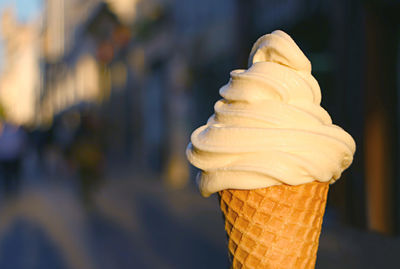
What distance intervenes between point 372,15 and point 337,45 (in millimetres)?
656

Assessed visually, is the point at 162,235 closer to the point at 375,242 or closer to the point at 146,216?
the point at 146,216

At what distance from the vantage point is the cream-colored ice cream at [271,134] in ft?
5.80

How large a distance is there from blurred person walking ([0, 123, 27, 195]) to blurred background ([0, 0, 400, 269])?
22mm

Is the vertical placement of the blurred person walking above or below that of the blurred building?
below

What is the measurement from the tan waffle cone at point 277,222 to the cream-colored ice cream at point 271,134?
0.23 ft

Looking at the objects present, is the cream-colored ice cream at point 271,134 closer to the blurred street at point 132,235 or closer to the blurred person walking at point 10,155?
the blurred street at point 132,235

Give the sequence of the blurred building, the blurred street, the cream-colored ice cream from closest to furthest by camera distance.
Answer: the cream-colored ice cream → the blurred street → the blurred building

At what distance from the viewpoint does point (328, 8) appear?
19.1 feet

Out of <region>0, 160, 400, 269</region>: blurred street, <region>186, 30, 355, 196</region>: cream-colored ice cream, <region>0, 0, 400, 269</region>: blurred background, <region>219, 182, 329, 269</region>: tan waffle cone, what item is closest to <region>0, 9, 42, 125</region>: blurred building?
<region>0, 0, 400, 269</region>: blurred background

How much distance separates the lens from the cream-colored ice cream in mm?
1768

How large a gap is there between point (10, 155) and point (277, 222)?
7.51 m

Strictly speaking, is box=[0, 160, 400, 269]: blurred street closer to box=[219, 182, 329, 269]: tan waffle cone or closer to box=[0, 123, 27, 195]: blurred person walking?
box=[0, 123, 27, 195]: blurred person walking

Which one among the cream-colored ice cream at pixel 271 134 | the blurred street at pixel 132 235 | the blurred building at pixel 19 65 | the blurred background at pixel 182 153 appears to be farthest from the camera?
the blurred building at pixel 19 65

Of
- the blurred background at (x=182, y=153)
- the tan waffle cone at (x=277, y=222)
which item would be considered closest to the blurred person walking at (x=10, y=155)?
the blurred background at (x=182, y=153)
